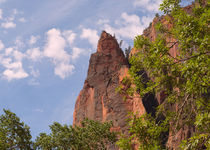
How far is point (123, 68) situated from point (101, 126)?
50.1 feet

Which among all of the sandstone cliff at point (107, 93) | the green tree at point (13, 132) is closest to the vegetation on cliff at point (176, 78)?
the green tree at point (13, 132)

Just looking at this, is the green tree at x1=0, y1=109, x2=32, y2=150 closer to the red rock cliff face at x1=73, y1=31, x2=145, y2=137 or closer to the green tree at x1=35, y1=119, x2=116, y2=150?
the green tree at x1=35, y1=119, x2=116, y2=150

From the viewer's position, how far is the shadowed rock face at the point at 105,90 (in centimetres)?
3694

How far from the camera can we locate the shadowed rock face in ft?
121

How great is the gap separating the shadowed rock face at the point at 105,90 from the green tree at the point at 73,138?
774cm

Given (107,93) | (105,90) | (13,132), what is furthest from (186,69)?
(105,90)

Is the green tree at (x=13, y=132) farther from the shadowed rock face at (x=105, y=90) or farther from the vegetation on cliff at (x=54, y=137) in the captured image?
the shadowed rock face at (x=105, y=90)

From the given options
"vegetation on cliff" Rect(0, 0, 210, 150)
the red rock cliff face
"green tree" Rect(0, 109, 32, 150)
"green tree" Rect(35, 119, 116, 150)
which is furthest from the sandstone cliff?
"vegetation on cliff" Rect(0, 0, 210, 150)

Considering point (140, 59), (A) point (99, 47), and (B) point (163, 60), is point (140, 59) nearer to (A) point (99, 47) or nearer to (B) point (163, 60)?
(B) point (163, 60)

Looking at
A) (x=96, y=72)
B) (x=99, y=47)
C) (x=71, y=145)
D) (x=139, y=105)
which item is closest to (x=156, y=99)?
(x=139, y=105)

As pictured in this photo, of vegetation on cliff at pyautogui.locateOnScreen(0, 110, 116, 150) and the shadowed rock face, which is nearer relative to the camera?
vegetation on cliff at pyautogui.locateOnScreen(0, 110, 116, 150)

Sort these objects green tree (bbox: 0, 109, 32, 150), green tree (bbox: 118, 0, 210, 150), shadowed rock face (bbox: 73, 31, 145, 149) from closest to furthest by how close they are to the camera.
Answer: green tree (bbox: 118, 0, 210, 150)
green tree (bbox: 0, 109, 32, 150)
shadowed rock face (bbox: 73, 31, 145, 149)

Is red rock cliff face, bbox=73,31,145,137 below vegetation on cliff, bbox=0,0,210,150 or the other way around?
the other way around

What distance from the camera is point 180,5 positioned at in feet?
33.4
